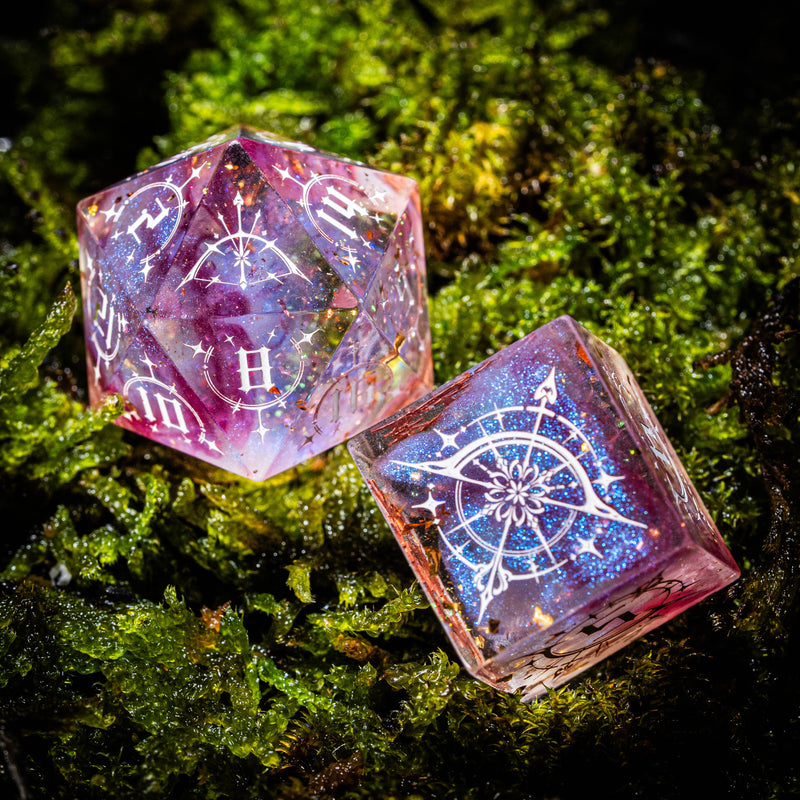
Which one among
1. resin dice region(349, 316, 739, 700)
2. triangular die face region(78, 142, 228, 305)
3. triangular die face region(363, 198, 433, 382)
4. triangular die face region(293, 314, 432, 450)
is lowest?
resin dice region(349, 316, 739, 700)

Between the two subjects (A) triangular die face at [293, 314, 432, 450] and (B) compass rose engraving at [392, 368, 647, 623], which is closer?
(B) compass rose engraving at [392, 368, 647, 623]

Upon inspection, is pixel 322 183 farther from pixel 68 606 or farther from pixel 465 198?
pixel 68 606

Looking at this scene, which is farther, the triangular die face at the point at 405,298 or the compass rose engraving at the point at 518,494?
the triangular die face at the point at 405,298

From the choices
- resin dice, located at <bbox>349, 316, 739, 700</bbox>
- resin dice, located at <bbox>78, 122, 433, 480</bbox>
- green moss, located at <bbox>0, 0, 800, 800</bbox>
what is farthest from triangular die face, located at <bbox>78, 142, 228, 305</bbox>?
resin dice, located at <bbox>349, 316, 739, 700</bbox>

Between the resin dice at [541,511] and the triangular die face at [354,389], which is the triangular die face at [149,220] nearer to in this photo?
the triangular die face at [354,389]

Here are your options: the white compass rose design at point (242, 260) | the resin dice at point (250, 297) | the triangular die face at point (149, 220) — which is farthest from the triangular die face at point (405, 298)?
the triangular die face at point (149, 220)

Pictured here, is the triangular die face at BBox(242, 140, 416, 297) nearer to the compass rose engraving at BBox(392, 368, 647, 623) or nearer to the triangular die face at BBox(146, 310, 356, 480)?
the triangular die face at BBox(146, 310, 356, 480)

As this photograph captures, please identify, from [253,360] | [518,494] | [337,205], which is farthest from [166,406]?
[518,494]

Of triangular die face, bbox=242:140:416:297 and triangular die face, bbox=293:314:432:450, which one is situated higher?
triangular die face, bbox=242:140:416:297
